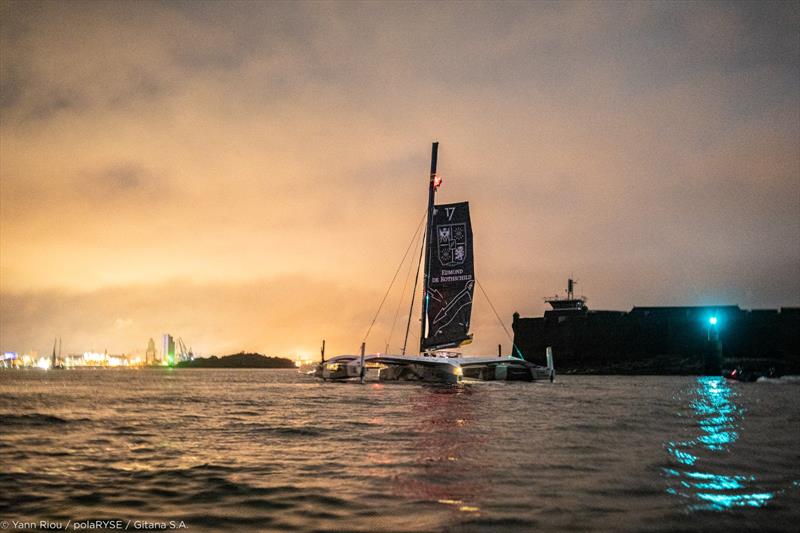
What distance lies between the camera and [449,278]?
1816 inches

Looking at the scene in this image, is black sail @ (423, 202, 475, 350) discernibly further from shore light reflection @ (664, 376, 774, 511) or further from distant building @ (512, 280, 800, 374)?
distant building @ (512, 280, 800, 374)

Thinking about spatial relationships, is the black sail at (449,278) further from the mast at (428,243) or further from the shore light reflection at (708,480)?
the shore light reflection at (708,480)

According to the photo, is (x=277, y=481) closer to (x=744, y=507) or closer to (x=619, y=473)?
(x=619, y=473)

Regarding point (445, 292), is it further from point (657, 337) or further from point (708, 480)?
point (657, 337)

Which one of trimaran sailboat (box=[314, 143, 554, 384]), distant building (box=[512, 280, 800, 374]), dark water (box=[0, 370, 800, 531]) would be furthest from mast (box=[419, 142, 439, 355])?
distant building (box=[512, 280, 800, 374])

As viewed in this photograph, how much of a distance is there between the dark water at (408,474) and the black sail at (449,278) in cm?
2661

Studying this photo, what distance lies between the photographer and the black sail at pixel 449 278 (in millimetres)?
45406

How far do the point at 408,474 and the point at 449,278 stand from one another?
1447 inches

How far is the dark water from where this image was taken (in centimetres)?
706

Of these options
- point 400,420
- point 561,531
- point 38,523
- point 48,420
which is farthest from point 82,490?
point 48,420

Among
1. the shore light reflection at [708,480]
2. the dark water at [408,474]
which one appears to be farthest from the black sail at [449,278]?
the shore light reflection at [708,480]

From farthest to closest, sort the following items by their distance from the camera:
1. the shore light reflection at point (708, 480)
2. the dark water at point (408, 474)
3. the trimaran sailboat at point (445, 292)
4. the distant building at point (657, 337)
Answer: the distant building at point (657, 337)
the trimaran sailboat at point (445, 292)
the shore light reflection at point (708, 480)
the dark water at point (408, 474)

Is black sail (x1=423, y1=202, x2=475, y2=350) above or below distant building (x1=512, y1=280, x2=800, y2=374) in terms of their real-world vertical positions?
above

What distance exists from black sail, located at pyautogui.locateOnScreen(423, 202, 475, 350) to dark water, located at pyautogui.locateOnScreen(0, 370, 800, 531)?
1048 inches
